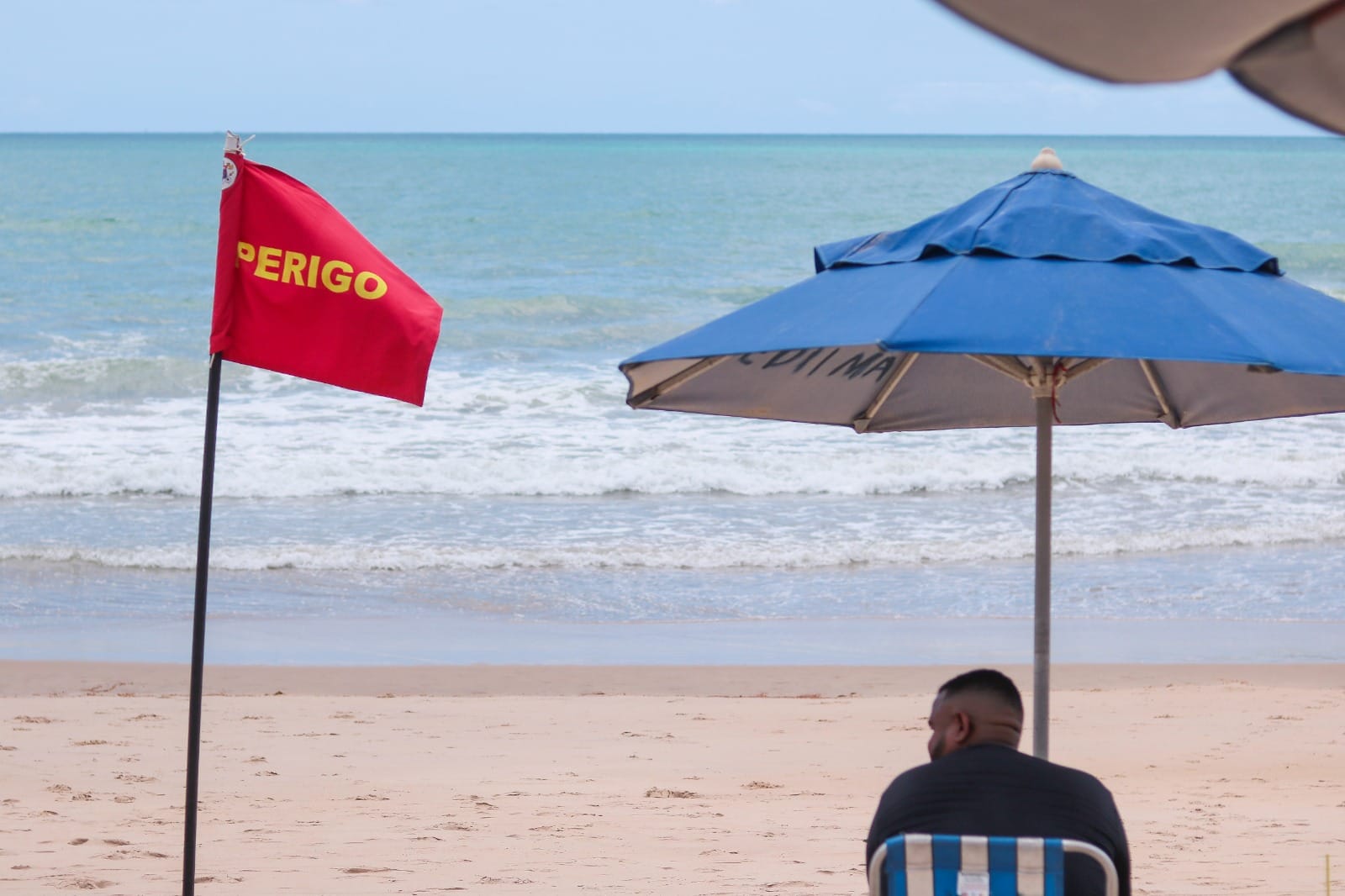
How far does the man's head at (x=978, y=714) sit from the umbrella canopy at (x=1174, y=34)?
5.21 ft

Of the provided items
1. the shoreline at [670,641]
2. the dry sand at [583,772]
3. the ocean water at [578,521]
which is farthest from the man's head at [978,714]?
the ocean water at [578,521]

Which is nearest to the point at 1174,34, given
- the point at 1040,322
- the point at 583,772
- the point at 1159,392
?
the point at 1040,322

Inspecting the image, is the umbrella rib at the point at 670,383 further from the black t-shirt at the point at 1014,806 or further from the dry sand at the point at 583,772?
the dry sand at the point at 583,772

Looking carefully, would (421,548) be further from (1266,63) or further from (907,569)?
(1266,63)

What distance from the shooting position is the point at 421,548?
11.5 metres

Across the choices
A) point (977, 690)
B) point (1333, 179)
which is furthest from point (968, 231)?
point (1333, 179)

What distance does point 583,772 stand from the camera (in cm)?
639

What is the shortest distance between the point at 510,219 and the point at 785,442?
105 feet

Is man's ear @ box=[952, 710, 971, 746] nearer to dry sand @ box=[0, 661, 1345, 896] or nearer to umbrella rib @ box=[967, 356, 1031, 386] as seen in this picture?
umbrella rib @ box=[967, 356, 1031, 386]

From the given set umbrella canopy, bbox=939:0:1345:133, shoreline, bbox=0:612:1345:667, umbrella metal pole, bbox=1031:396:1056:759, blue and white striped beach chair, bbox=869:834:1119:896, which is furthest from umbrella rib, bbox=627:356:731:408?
shoreline, bbox=0:612:1345:667

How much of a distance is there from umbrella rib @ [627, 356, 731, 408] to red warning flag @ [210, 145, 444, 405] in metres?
0.60

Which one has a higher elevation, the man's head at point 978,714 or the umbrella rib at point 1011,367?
the umbrella rib at point 1011,367

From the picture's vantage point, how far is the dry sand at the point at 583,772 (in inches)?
198

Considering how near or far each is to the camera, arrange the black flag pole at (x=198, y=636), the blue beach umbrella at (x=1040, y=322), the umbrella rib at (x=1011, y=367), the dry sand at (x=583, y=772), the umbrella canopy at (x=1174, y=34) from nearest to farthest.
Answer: the umbrella canopy at (x=1174, y=34) < the blue beach umbrella at (x=1040, y=322) < the black flag pole at (x=198, y=636) < the umbrella rib at (x=1011, y=367) < the dry sand at (x=583, y=772)
